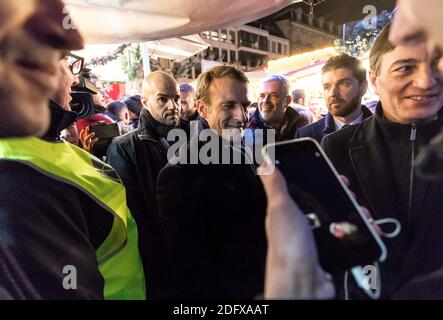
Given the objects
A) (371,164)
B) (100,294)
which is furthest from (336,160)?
(100,294)

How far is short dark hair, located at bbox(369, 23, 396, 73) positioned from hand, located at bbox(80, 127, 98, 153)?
4.20 ft

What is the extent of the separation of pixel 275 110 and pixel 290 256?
45 centimetres

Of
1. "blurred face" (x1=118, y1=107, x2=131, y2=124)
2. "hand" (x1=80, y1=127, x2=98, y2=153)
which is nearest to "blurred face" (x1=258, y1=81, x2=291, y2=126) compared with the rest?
"hand" (x1=80, y1=127, x2=98, y2=153)

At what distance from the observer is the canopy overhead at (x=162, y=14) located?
35.1 inches

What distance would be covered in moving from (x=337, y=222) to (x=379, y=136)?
270 mm

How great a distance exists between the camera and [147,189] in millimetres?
1137

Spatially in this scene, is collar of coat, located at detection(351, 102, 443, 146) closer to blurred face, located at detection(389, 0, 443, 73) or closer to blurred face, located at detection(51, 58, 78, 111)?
blurred face, located at detection(389, 0, 443, 73)

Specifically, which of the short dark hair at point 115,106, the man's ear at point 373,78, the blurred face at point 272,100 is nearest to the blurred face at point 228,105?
the blurred face at point 272,100

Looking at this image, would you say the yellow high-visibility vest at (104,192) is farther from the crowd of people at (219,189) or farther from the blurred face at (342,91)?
the blurred face at (342,91)

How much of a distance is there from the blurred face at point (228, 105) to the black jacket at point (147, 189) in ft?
1.13

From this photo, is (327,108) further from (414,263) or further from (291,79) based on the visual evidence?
(414,263)

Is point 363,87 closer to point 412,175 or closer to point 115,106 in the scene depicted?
point 412,175

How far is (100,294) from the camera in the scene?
799mm

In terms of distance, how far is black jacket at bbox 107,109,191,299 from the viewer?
968mm
